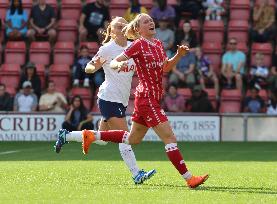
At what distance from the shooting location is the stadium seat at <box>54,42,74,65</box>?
79.0 ft

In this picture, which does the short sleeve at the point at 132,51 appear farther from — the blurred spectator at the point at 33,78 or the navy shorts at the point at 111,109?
the blurred spectator at the point at 33,78

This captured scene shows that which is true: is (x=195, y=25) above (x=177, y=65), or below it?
above

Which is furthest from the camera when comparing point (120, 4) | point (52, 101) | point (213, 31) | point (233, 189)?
point (120, 4)

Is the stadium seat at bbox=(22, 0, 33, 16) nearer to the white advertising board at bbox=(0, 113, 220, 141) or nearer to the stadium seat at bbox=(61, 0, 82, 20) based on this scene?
the stadium seat at bbox=(61, 0, 82, 20)

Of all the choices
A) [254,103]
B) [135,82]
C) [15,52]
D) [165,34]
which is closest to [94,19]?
[165,34]

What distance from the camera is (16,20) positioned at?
955 inches

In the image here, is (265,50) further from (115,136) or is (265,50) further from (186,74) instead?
(115,136)

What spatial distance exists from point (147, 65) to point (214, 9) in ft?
44.4

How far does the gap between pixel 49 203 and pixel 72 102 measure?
12.3 metres

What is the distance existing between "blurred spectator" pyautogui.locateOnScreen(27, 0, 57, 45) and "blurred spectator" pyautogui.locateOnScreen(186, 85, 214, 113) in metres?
4.27

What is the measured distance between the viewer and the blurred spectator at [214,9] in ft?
79.9

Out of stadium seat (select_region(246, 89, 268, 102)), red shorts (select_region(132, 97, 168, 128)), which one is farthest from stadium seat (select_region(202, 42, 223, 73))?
red shorts (select_region(132, 97, 168, 128))

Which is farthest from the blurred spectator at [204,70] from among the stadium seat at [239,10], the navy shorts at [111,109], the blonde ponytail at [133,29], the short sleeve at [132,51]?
the short sleeve at [132,51]

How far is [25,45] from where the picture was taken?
2439 centimetres
